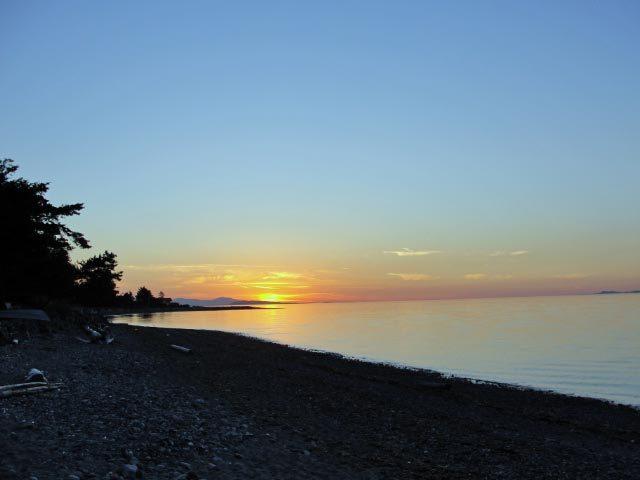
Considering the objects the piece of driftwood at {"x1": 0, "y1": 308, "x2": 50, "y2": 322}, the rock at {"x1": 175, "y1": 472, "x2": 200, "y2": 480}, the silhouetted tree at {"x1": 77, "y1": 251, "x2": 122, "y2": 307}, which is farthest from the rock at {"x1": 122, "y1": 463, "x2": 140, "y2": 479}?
the silhouetted tree at {"x1": 77, "y1": 251, "x2": 122, "y2": 307}

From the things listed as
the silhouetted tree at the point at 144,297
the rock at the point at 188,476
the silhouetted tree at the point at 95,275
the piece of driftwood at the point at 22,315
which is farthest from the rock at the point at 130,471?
the silhouetted tree at the point at 144,297

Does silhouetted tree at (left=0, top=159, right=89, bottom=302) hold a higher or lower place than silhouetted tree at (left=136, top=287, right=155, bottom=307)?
higher

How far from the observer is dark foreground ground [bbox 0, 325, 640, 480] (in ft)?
29.8

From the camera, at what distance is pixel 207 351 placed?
112ft

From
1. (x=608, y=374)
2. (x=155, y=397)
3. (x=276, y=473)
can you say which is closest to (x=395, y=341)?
(x=608, y=374)

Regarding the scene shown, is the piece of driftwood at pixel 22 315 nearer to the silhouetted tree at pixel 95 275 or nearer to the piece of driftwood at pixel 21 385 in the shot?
the piece of driftwood at pixel 21 385

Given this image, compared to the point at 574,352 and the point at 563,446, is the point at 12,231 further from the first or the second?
the point at 574,352

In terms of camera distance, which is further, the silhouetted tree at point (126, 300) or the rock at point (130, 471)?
the silhouetted tree at point (126, 300)

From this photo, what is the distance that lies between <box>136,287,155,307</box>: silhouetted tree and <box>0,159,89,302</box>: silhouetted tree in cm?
15842

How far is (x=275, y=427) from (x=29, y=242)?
1167 inches

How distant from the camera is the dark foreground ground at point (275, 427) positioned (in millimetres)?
9086

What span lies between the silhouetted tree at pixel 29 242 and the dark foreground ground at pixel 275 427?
1033 centimetres

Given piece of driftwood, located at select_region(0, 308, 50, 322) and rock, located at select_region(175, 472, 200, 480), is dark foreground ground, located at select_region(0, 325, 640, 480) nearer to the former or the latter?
rock, located at select_region(175, 472, 200, 480)

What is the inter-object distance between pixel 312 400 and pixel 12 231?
26137 millimetres
